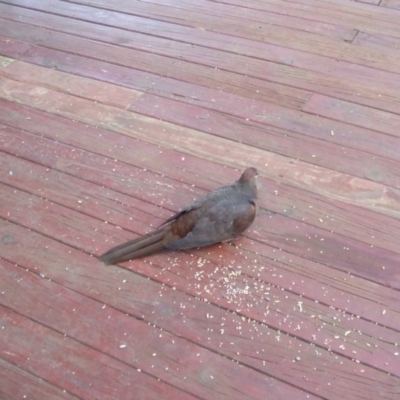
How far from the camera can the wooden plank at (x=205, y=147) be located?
257 cm

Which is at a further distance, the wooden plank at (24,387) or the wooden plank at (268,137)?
the wooden plank at (268,137)

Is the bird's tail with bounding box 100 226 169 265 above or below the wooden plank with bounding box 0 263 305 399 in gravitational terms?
above

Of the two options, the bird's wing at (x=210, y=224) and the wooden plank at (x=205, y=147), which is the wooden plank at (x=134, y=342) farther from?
the wooden plank at (x=205, y=147)

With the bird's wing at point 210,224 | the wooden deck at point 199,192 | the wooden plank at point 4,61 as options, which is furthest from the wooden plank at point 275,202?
the wooden plank at point 4,61

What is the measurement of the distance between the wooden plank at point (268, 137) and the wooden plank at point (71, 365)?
49.7 inches

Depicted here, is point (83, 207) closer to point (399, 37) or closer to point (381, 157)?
point (381, 157)

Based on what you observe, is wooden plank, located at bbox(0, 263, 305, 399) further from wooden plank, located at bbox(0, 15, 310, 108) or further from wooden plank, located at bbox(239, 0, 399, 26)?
wooden plank, located at bbox(239, 0, 399, 26)

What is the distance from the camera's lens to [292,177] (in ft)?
8.71

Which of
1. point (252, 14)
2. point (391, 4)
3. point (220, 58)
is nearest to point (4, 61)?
point (220, 58)

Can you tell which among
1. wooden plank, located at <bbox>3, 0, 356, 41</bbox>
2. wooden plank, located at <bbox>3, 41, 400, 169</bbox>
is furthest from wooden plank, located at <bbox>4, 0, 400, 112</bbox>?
wooden plank, located at <bbox>3, 41, 400, 169</bbox>

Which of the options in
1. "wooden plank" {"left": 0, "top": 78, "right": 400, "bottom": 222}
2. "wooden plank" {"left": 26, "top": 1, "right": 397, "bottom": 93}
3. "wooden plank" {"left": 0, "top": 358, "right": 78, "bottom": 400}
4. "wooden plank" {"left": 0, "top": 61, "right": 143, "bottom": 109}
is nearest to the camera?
"wooden plank" {"left": 0, "top": 358, "right": 78, "bottom": 400}

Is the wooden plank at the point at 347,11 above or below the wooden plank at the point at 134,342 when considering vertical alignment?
above

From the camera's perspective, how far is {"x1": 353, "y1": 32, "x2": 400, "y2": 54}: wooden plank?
3457 millimetres

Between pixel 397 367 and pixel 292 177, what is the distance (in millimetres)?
969
